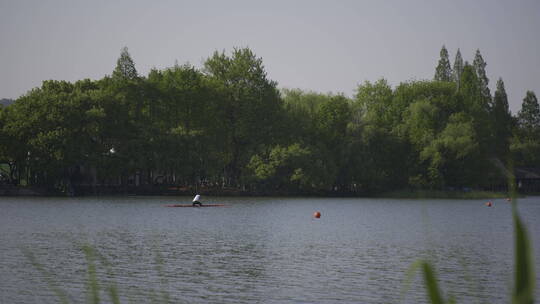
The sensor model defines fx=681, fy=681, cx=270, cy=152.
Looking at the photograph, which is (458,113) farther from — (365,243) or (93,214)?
(365,243)

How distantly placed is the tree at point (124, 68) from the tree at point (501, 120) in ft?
209

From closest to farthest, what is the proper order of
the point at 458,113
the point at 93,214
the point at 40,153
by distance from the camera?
the point at 93,214 < the point at 40,153 < the point at 458,113

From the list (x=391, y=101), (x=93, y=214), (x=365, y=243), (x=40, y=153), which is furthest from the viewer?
(x=391, y=101)

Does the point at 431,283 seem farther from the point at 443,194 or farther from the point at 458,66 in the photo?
the point at 458,66

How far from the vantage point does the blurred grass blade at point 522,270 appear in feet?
5.14

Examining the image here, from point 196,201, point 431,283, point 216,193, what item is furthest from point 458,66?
point 431,283

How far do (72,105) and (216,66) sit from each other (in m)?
24.2

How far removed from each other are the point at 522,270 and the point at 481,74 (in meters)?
135

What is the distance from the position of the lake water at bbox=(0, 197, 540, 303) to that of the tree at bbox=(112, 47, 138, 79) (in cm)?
3946

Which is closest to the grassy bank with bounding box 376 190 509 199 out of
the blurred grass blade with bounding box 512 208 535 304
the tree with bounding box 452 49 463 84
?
the tree with bounding box 452 49 463 84

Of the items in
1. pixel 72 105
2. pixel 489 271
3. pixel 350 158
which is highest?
pixel 72 105

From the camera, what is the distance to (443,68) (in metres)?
128

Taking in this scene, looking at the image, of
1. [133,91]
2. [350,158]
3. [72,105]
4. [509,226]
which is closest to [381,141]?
[350,158]

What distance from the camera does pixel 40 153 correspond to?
7975 cm
